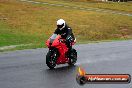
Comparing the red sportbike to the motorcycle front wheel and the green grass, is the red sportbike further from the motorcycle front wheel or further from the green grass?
the green grass

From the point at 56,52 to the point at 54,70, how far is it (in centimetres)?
83

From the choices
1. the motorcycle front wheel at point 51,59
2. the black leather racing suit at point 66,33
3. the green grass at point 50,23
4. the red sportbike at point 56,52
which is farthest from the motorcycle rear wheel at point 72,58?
the green grass at point 50,23

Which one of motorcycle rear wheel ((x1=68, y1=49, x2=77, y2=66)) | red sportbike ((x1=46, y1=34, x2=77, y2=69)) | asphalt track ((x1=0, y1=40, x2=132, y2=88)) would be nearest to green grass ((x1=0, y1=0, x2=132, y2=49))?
asphalt track ((x1=0, y1=40, x2=132, y2=88))

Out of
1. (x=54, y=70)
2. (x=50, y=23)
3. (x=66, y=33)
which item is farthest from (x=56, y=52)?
(x=50, y=23)

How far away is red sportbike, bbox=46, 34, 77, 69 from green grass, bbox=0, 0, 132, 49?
1548cm

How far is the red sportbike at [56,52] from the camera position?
61.8ft

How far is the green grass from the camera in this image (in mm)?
42562

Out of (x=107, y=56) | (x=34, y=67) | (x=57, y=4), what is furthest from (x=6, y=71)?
(x=57, y=4)

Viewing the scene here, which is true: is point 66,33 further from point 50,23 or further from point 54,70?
point 50,23

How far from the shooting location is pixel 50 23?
51.7 m

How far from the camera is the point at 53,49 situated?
1894 centimetres

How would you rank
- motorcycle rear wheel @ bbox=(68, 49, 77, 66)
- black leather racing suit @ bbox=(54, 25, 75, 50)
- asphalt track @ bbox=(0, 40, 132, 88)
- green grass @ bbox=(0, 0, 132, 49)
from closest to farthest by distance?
asphalt track @ bbox=(0, 40, 132, 88) < black leather racing suit @ bbox=(54, 25, 75, 50) < motorcycle rear wheel @ bbox=(68, 49, 77, 66) < green grass @ bbox=(0, 0, 132, 49)

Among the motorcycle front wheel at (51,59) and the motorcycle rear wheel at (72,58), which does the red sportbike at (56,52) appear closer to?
the motorcycle front wheel at (51,59)

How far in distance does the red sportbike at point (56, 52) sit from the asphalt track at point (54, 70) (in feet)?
0.88
